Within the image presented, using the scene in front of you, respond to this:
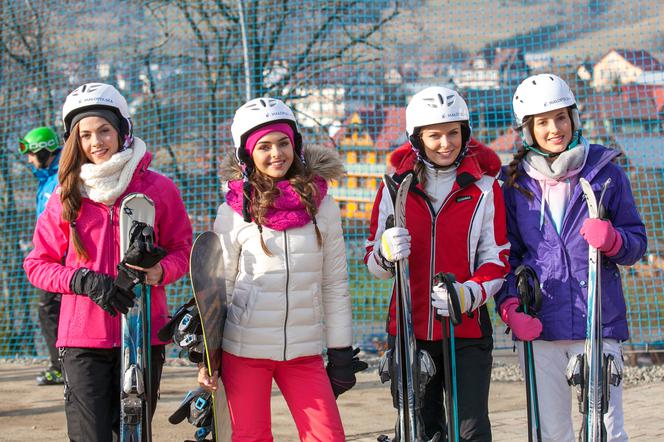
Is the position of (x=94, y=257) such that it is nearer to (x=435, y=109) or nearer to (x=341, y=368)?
(x=341, y=368)

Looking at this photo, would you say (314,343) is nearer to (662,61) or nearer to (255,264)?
(255,264)

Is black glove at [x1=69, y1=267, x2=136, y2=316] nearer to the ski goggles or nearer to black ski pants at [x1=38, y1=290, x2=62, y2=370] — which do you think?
black ski pants at [x1=38, y1=290, x2=62, y2=370]

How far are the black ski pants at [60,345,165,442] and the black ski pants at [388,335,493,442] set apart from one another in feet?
3.65

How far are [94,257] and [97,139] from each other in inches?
18.9

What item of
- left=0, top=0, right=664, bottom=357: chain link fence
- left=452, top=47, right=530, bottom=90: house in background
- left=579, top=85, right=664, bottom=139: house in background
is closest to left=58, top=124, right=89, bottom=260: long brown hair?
left=0, top=0, right=664, bottom=357: chain link fence

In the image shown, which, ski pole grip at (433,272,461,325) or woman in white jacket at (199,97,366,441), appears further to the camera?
woman in white jacket at (199,97,366,441)

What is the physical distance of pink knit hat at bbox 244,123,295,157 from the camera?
3.73m

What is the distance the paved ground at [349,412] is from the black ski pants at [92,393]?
6.58 feet

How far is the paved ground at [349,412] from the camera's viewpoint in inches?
219

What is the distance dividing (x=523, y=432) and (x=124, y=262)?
3021mm

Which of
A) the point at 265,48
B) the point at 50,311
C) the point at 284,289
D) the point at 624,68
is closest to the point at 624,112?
the point at 624,68

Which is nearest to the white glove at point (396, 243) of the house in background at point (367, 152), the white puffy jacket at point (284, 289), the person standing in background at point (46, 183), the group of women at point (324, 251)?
the group of women at point (324, 251)

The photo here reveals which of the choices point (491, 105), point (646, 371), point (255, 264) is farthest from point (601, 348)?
point (491, 105)

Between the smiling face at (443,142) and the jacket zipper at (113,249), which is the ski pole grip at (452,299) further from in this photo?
the jacket zipper at (113,249)
